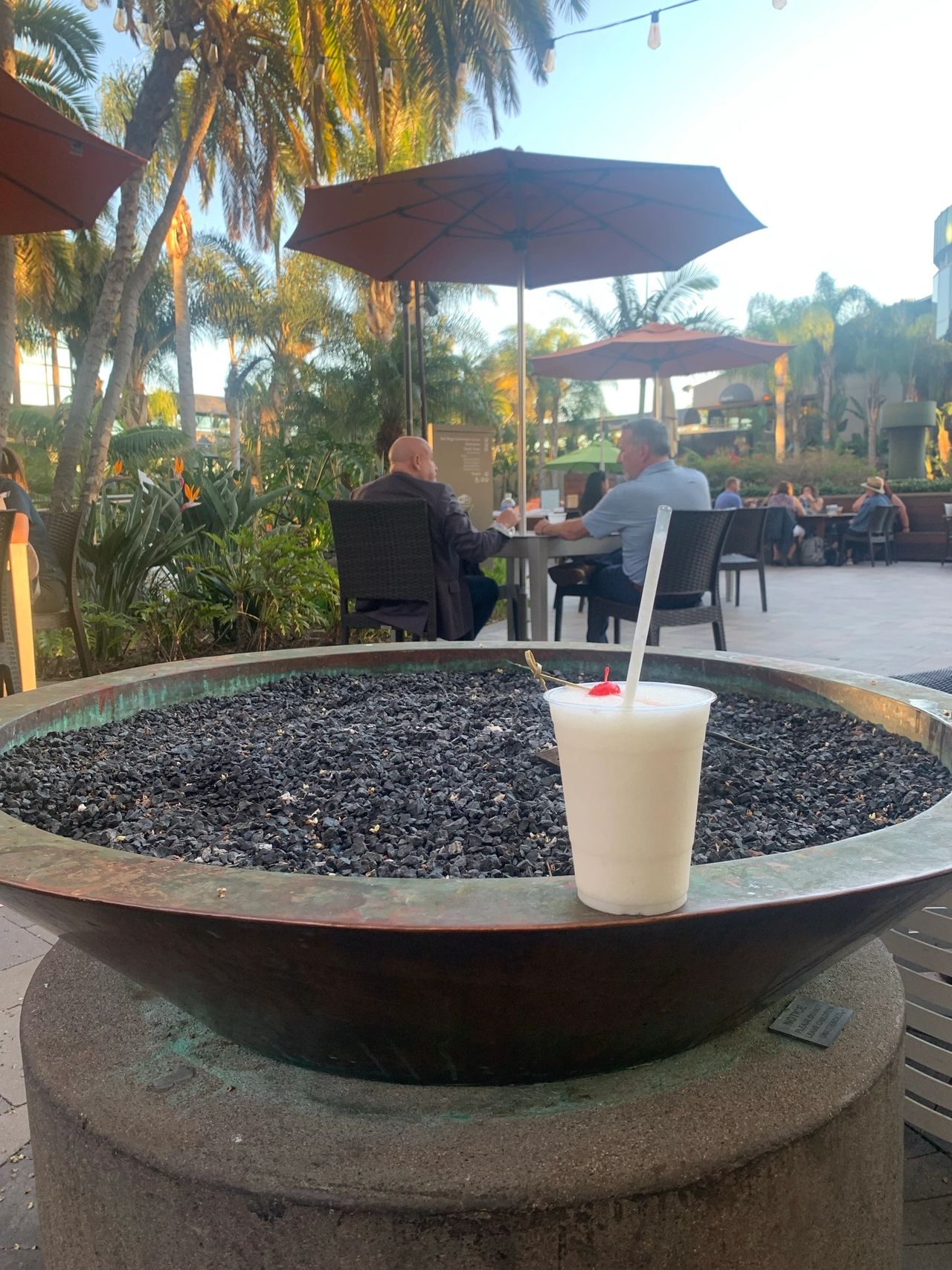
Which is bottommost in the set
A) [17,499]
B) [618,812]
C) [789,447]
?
[618,812]

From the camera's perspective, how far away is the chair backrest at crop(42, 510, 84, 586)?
4.11m

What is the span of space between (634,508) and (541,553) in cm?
62

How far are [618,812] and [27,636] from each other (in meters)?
3.16

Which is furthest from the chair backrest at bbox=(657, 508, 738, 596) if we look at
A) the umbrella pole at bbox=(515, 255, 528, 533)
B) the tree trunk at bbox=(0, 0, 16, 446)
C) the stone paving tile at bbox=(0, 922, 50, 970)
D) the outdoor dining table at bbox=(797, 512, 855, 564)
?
the outdoor dining table at bbox=(797, 512, 855, 564)

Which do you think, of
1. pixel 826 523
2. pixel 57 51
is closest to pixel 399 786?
pixel 826 523

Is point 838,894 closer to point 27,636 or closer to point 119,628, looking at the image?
point 27,636

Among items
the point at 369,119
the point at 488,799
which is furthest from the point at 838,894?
the point at 369,119

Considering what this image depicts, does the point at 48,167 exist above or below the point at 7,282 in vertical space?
below

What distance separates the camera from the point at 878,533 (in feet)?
43.5

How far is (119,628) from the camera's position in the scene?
5.05 metres

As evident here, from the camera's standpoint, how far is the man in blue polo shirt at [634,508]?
4.63 m

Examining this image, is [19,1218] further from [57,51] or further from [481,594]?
[57,51]

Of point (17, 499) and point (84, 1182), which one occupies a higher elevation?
point (17, 499)

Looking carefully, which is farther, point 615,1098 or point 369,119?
point 369,119
